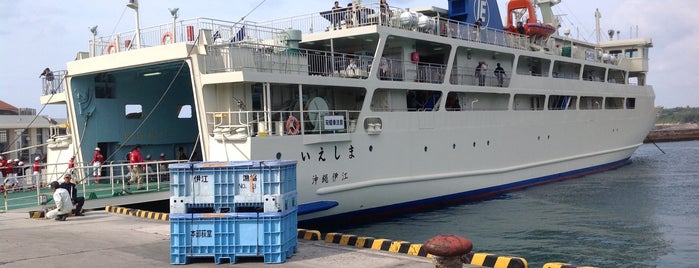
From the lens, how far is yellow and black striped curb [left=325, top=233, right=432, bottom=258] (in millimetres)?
9439

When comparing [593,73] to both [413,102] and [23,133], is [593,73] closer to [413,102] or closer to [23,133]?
[413,102]

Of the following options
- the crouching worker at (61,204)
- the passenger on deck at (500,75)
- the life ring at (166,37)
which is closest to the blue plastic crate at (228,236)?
the crouching worker at (61,204)

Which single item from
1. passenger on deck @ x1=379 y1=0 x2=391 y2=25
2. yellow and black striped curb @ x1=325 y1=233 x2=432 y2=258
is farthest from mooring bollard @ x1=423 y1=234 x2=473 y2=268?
passenger on deck @ x1=379 y1=0 x2=391 y2=25

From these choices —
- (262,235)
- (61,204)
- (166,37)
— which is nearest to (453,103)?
(166,37)

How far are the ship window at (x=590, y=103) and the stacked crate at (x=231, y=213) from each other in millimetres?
23057

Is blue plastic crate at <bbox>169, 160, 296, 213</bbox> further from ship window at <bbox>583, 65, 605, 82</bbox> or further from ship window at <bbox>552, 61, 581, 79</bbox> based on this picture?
ship window at <bbox>583, 65, 605, 82</bbox>

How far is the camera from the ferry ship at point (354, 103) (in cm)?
1420

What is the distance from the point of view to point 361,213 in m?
16.4

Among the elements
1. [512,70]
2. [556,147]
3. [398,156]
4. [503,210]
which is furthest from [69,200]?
[556,147]

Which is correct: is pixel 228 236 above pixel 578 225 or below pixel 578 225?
above

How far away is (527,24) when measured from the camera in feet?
81.9

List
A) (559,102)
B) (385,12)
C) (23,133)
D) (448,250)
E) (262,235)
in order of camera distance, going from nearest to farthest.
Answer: (448,250) < (262,235) < (385,12) < (559,102) < (23,133)

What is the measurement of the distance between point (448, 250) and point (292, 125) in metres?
7.84

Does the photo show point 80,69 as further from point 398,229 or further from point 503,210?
point 503,210
